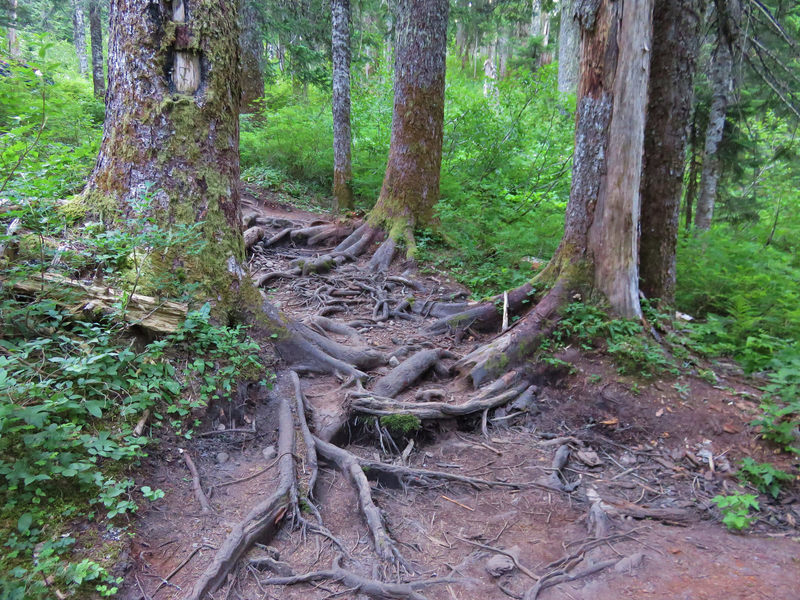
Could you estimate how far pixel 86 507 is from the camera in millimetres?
2344

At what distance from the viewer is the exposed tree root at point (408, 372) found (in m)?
4.58

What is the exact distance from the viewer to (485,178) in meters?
9.71

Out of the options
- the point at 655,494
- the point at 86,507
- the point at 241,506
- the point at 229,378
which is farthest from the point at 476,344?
the point at 86,507

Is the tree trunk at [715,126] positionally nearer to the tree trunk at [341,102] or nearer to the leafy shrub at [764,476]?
the leafy shrub at [764,476]

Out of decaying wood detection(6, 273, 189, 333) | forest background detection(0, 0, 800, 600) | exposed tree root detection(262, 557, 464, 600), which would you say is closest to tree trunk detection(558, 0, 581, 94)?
forest background detection(0, 0, 800, 600)

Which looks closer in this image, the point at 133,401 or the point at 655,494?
the point at 133,401

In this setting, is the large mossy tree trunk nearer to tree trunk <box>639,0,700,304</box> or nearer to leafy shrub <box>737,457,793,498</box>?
tree trunk <box>639,0,700,304</box>

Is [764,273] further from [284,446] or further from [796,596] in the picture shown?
[284,446]

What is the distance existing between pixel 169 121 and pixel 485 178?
7.07m

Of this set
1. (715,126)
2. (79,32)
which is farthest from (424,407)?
(79,32)

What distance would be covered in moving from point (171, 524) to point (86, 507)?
0.48m

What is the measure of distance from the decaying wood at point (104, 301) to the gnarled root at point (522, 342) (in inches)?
118

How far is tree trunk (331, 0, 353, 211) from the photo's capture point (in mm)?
9883

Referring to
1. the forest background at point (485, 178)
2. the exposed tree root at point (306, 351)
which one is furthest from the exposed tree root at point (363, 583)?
the exposed tree root at point (306, 351)
